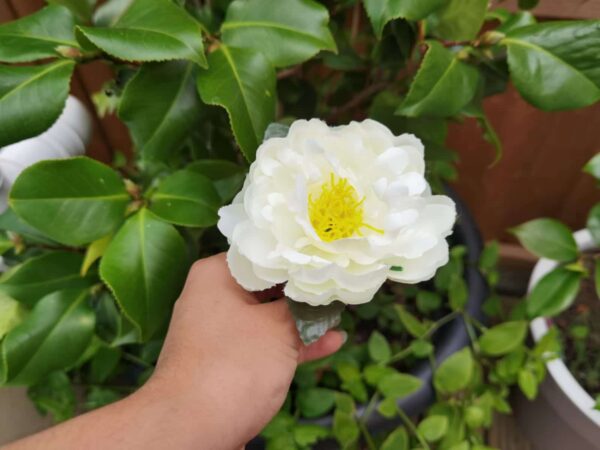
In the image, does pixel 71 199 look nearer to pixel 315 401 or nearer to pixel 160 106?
pixel 160 106

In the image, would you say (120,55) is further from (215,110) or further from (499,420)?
(499,420)

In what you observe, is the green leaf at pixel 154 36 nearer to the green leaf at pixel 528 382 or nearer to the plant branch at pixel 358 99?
the plant branch at pixel 358 99

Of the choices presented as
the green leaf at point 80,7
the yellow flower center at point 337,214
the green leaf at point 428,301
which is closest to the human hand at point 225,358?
the yellow flower center at point 337,214

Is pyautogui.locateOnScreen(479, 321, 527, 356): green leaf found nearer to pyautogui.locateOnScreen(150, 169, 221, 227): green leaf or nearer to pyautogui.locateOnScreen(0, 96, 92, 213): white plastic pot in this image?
pyautogui.locateOnScreen(150, 169, 221, 227): green leaf

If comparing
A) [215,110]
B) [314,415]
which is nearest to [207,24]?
[215,110]

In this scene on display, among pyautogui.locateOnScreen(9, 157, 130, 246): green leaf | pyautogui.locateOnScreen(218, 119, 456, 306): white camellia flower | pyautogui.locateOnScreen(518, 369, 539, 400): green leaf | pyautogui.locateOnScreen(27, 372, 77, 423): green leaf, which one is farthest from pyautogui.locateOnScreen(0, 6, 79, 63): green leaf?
pyautogui.locateOnScreen(518, 369, 539, 400): green leaf

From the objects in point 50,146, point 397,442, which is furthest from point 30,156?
point 397,442

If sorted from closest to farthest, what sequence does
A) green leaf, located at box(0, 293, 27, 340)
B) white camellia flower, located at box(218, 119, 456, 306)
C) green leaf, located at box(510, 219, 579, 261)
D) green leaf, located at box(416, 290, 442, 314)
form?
white camellia flower, located at box(218, 119, 456, 306) < green leaf, located at box(0, 293, 27, 340) < green leaf, located at box(510, 219, 579, 261) < green leaf, located at box(416, 290, 442, 314)
